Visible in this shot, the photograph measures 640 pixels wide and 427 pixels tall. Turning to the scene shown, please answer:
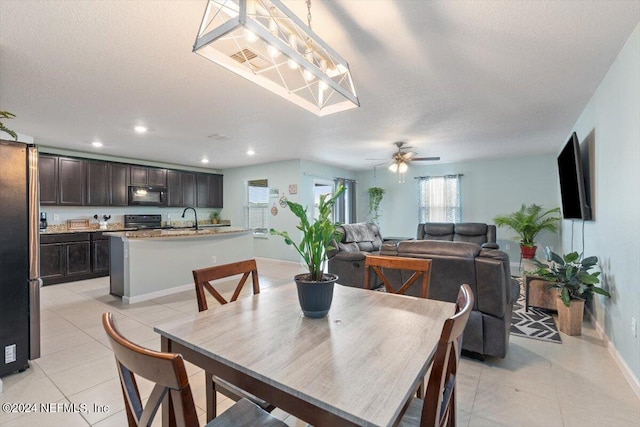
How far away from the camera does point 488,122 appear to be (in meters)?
Result: 4.09

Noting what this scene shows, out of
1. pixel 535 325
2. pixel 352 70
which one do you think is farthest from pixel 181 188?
pixel 535 325

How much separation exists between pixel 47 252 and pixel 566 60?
7.37 metres

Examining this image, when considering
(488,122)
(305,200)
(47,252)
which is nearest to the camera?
(488,122)

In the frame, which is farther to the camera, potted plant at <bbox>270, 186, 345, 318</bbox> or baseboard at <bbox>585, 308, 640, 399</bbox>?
baseboard at <bbox>585, 308, 640, 399</bbox>

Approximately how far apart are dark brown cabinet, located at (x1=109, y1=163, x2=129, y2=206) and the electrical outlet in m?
4.45

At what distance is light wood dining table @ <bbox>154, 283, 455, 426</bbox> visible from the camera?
0.81m

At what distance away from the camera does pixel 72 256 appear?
5215 millimetres

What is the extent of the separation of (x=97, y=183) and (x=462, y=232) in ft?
24.6

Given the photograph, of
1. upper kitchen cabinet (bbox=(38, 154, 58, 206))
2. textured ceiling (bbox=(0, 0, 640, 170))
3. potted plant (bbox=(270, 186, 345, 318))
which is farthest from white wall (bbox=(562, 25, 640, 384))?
upper kitchen cabinet (bbox=(38, 154, 58, 206))

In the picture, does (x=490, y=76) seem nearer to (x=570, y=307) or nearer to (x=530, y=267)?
(x=570, y=307)

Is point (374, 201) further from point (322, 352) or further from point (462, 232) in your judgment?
point (322, 352)

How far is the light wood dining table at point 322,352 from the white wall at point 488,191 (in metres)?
6.28

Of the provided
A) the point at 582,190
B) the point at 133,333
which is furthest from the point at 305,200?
the point at 582,190

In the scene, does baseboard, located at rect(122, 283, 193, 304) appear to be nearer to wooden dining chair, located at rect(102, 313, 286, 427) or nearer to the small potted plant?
the small potted plant
